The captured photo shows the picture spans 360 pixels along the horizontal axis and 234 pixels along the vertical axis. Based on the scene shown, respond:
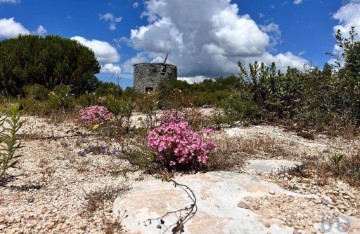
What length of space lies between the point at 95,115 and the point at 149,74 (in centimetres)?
1842

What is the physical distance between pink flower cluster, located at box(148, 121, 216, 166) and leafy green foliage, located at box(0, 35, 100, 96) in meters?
10.9

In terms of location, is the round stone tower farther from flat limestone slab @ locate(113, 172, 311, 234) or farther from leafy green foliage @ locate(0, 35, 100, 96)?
flat limestone slab @ locate(113, 172, 311, 234)

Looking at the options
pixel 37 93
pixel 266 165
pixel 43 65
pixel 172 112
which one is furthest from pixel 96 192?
pixel 43 65

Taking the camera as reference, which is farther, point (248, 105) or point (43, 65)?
point (43, 65)

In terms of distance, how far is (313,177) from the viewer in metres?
5.89

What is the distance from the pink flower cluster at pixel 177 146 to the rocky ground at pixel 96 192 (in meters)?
0.49

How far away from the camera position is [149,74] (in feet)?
88.6

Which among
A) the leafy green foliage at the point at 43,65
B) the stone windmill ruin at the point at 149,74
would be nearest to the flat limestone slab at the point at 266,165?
the leafy green foliage at the point at 43,65

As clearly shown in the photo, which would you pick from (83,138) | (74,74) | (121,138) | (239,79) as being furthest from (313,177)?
(74,74)

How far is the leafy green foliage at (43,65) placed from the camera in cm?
1653

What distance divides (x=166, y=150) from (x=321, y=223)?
2.58m

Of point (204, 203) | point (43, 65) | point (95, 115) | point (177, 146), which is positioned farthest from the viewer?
point (43, 65)

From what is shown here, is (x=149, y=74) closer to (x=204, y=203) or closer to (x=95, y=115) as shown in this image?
(x=95, y=115)

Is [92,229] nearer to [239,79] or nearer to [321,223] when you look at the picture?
[321,223]
